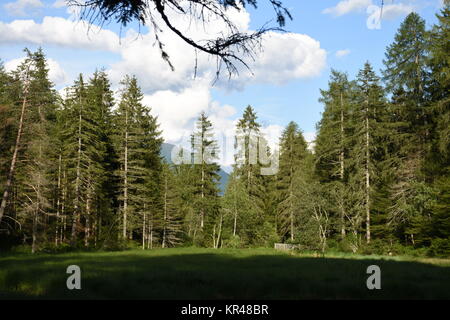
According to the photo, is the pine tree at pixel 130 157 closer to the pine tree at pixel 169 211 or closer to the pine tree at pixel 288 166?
the pine tree at pixel 169 211

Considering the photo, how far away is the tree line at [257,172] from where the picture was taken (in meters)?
26.3

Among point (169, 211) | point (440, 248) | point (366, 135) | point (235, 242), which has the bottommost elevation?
point (235, 242)

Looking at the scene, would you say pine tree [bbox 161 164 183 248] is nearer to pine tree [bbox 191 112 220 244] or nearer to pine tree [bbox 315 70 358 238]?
pine tree [bbox 191 112 220 244]

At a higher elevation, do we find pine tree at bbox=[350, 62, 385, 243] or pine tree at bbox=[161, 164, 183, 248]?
pine tree at bbox=[350, 62, 385, 243]

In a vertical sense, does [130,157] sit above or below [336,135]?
below

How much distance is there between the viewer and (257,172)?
51.2 m

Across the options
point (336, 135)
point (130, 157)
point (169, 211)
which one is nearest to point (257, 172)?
point (169, 211)

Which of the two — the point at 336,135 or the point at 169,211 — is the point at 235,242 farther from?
the point at 336,135

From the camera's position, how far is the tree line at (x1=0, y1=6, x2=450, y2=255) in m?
26.3

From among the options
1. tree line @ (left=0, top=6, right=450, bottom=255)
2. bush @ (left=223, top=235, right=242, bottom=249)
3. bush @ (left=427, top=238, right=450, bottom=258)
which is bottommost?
bush @ (left=223, top=235, right=242, bottom=249)

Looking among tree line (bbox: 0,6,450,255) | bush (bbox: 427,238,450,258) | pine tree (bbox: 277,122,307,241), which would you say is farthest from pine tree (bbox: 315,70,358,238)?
bush (bbox: 427,238,450,258)
